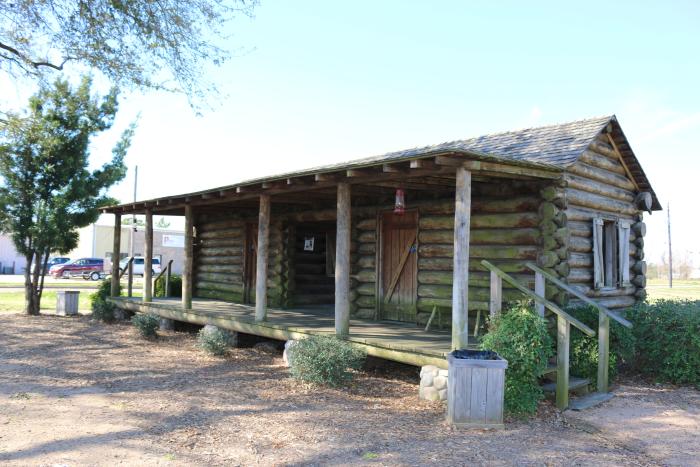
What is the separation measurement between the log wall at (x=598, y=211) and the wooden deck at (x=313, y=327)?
8.72ft

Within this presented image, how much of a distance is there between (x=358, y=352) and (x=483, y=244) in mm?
3004

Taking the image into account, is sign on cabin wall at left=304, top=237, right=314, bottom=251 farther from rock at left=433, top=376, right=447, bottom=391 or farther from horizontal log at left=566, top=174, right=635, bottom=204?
rock at left=433, top=376, right=447, bottom=391

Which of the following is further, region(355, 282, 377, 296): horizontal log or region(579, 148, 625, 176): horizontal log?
region(355, 282, 377, 296): horizontal log

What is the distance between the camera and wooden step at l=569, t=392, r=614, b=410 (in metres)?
6.89

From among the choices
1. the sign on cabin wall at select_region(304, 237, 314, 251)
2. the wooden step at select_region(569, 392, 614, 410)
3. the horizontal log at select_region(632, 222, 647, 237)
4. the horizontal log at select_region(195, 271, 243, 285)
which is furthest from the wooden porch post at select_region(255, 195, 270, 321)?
the horizontal log at select_region(632, 222, 647, 237)

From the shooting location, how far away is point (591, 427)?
20.4 feet

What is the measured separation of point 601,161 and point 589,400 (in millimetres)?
4905

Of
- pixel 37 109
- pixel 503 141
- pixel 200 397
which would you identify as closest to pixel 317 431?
pixel 200 397

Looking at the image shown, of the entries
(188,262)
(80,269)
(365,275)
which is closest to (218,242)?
(188,262)

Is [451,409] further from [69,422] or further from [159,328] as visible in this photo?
[159,328]

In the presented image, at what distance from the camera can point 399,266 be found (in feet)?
35.5

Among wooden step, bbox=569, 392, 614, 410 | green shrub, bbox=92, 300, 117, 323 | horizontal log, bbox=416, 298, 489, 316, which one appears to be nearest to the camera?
wooden step, bbox=569, 392, 614, 410

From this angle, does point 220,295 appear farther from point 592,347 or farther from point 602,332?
point 602,332

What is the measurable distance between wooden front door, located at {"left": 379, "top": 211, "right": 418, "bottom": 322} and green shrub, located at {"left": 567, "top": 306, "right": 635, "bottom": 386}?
3.04 meters
